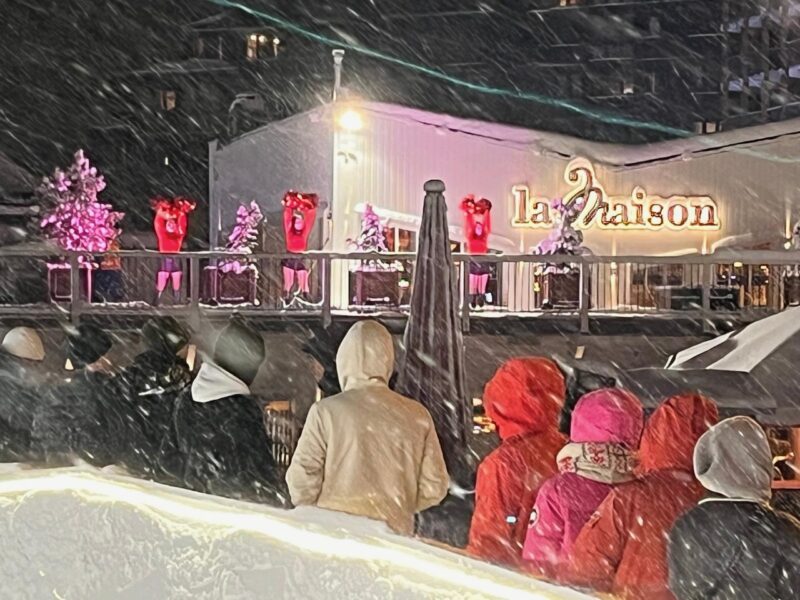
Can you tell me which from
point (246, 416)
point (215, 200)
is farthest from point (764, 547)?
point (215, 200)

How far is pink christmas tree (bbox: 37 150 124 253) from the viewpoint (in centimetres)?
2211

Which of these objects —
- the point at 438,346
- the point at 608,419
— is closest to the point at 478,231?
the point at 438,346

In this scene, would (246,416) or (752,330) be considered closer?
(246,416)

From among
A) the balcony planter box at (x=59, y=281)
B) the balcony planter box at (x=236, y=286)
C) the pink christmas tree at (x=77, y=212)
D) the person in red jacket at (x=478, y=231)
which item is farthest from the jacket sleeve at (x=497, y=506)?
the pink christmas tree at (x=77, y=212)

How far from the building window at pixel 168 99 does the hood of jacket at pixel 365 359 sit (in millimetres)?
25708

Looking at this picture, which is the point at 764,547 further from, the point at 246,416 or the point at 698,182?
the point at 698,182

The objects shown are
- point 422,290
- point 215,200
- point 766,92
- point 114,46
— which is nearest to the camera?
point 422,290

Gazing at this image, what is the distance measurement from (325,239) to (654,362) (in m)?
5.86

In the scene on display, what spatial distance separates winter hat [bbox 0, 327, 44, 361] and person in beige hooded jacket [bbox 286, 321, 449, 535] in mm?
1858

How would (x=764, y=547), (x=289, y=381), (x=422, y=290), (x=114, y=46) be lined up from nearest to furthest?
(x=764, y=547) < (x=422, y=290) < (x=289, y=381) < (x=114, y=46)

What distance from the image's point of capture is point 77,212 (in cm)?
2267

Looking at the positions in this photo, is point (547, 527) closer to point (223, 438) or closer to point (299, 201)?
point (223, 438)

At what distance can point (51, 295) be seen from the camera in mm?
15336

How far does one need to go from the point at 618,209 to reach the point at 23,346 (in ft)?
41.2
